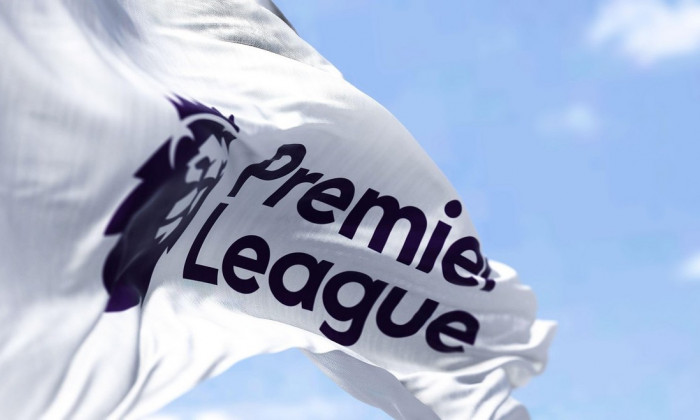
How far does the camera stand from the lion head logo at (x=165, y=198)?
24.0ft

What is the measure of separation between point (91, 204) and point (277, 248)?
7.74 ft

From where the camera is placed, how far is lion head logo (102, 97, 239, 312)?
731cm

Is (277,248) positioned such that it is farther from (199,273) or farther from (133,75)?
(133,75)

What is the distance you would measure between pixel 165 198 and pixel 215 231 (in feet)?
3.60

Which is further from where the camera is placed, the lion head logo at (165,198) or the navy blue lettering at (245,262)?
the navy blue lettering at (245,262)

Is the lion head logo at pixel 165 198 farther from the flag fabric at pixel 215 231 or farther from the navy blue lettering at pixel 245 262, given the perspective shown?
the navy blue lettering at pixel 245 262

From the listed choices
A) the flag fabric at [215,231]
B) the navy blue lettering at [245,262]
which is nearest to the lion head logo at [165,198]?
the flag fabric at [215,231]

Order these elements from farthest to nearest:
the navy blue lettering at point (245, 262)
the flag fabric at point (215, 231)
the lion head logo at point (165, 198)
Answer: the navy blue lettering at point (245, 262) < the lion head logo at point (165, 198) < the flag fabric at point (215, 231)

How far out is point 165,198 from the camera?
299 inches

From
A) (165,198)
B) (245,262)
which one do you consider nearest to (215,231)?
(245,262)

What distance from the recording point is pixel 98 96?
23.3 ft

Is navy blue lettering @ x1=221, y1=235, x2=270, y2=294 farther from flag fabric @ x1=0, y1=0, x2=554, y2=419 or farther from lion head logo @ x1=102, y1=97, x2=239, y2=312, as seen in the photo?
lion head logo @ x1=102, y1=97, x2=239, y2=312

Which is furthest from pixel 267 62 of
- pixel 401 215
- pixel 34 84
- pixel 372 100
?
pixel 34 84

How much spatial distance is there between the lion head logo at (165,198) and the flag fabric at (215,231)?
2 centimetres
